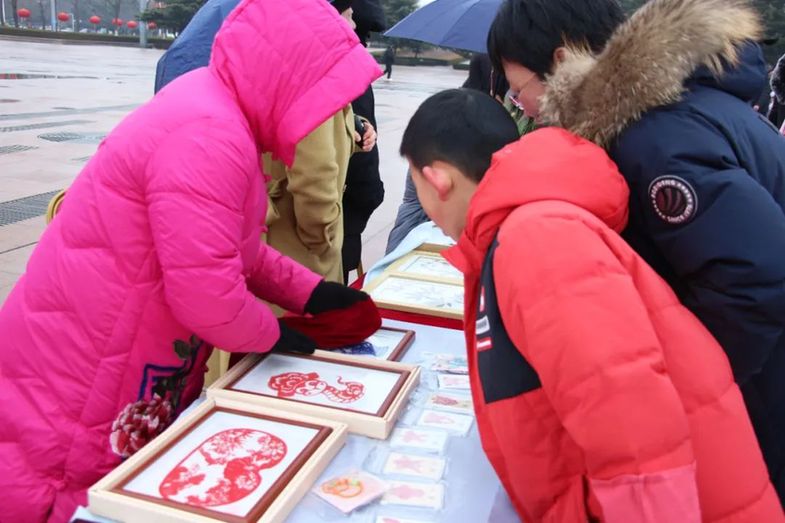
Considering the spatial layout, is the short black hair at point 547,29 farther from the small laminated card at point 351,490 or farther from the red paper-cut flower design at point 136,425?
the red paper-cut flower design at point 136,425

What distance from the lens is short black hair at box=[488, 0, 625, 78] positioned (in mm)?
1403

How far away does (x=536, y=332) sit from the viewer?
850 millimetres

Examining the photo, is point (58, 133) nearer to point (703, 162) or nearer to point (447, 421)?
point (447, 421)

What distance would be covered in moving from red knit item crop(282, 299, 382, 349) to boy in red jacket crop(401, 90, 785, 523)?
0.58 metres

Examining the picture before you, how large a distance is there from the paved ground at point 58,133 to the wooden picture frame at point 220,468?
107 inches

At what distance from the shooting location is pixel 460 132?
44.4 inches

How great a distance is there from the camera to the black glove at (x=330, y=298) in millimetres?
1695

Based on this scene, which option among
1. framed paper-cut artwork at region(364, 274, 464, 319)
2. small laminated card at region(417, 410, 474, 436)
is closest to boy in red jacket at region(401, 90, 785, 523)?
small laminated card at region(417, 410, 474, 436)

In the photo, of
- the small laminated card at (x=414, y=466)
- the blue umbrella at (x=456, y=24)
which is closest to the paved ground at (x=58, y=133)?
the blue umbrella at (x=456, y=24)

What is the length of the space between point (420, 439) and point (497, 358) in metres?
0.40

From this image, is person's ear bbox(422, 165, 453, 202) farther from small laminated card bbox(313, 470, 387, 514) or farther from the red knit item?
the red knit item

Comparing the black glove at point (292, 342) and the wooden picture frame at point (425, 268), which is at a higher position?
the black glove at point (292, 342)

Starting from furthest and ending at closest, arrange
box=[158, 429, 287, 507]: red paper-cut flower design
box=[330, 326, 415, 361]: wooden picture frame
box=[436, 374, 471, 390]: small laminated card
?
1. box=[330, 326, 415, 361]: wooden picture frame
2. box=[436, 374, 471, 390]: small laminated card
3. box=[158, 429, 287, 507]: red paper-cut flower design

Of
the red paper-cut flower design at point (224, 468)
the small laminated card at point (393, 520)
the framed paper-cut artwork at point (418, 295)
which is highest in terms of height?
the red paper-cut flower design at point (224, 468)
